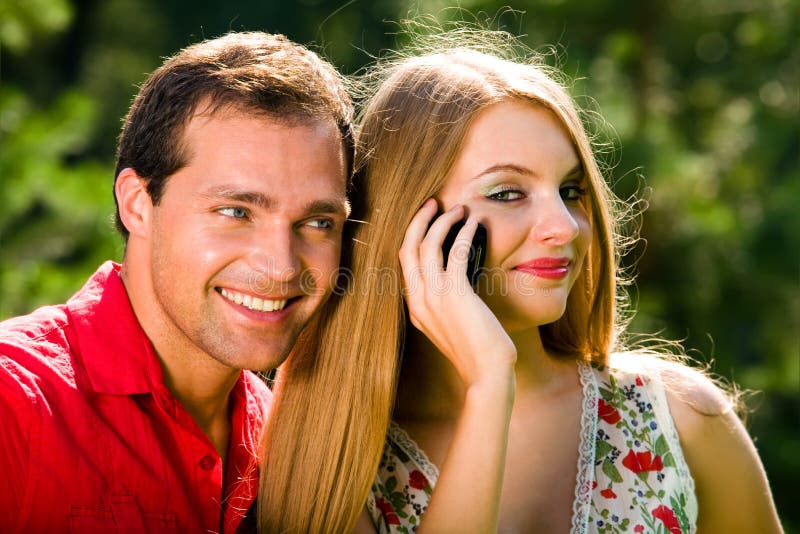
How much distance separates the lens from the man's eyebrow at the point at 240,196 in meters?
2.77

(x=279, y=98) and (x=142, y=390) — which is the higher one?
(x=279, y=98)

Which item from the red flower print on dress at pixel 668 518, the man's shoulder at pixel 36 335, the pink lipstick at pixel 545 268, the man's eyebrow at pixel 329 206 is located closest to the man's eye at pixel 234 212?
the man's eyebrow at pixel 329 206

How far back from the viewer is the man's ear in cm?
298

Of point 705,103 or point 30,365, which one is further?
point 705,103

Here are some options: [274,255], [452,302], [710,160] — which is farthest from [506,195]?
[710,160]

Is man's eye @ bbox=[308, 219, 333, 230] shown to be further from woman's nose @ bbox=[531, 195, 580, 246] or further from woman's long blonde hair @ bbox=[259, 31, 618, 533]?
woman's nose @ bbox=[531, 195, 580, 246]

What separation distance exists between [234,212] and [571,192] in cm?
101

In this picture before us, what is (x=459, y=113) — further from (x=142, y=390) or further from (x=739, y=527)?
(x=739, y=527)

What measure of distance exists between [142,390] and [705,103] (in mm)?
4739

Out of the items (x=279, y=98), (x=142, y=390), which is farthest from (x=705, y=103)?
(x=142, y=390)

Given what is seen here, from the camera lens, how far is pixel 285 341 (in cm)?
296

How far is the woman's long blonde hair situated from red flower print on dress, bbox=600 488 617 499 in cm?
69

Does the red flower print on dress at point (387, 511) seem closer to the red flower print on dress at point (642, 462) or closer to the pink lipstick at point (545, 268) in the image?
the red flower print on dress at point (642, 462)

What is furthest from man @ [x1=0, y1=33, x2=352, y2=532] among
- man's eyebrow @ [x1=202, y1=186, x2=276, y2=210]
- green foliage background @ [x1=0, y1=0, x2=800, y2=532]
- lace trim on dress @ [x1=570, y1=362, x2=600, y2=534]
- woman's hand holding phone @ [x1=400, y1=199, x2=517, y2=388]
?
green foliage background @ [x1=0, y1=0, x2=800, y2=532]
